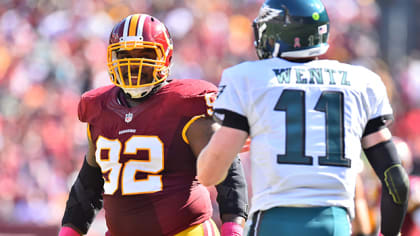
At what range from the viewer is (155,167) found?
3346 mm

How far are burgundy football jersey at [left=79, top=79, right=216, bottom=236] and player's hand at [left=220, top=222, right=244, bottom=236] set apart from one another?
Result: 119 mm

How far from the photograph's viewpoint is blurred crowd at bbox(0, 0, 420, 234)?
948 centimetres

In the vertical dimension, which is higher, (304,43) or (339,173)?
(304,43)

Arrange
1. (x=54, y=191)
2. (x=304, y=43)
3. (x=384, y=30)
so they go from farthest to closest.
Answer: (x=384, y=30), (x=54, y=191), (x=304, y=43)

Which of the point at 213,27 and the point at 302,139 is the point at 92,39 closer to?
the point at 213,27

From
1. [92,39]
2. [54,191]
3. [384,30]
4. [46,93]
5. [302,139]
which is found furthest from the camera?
[384,30]

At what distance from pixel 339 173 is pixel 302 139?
0.59 feet

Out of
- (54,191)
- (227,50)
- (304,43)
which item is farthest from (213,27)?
(304,43)

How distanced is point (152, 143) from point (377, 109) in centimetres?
106

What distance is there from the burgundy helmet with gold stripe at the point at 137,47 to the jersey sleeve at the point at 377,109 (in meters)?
1.11

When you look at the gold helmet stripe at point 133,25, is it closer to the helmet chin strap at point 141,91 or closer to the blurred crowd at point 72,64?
the helmet chin strap at point 141,91

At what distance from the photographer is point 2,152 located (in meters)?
9.66

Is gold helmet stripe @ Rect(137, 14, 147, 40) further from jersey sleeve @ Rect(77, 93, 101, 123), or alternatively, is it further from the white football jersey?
the white football jersey

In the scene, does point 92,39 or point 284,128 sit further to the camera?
point 92,39
